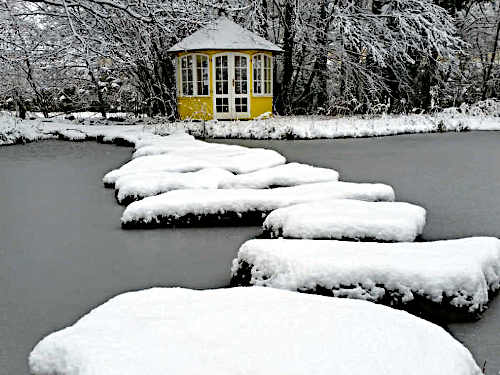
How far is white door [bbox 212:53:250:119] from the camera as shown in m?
13.7

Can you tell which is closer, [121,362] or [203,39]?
[121,362]

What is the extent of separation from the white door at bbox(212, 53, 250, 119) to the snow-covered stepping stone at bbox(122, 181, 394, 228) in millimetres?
9611

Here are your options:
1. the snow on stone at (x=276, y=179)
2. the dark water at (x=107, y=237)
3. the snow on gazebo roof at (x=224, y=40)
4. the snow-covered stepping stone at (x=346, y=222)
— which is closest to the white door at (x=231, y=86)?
the snow on gazebo roof at (x=224, y=40)

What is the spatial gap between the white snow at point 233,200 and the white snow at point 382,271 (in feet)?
4.87

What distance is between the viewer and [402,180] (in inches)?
237

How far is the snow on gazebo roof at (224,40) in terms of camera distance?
43.9ft

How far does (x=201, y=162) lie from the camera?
6.20m

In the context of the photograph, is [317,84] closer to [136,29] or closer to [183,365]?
[136,29]

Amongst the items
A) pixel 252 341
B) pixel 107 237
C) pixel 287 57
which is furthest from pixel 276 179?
pixel 287 57

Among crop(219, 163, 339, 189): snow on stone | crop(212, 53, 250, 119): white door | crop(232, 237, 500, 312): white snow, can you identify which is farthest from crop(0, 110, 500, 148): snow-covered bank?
crop(232, 237, 500, 312): white snow

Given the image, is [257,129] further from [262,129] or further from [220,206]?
[220,206]

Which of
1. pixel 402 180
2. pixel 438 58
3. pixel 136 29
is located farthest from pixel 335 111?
pixel 402 180

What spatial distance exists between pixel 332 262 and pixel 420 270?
1.36 feet

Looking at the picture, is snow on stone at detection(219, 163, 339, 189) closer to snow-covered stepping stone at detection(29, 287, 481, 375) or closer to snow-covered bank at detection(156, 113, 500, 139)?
snow-covered stepping stone at detection(29, 287, 481, 375)
